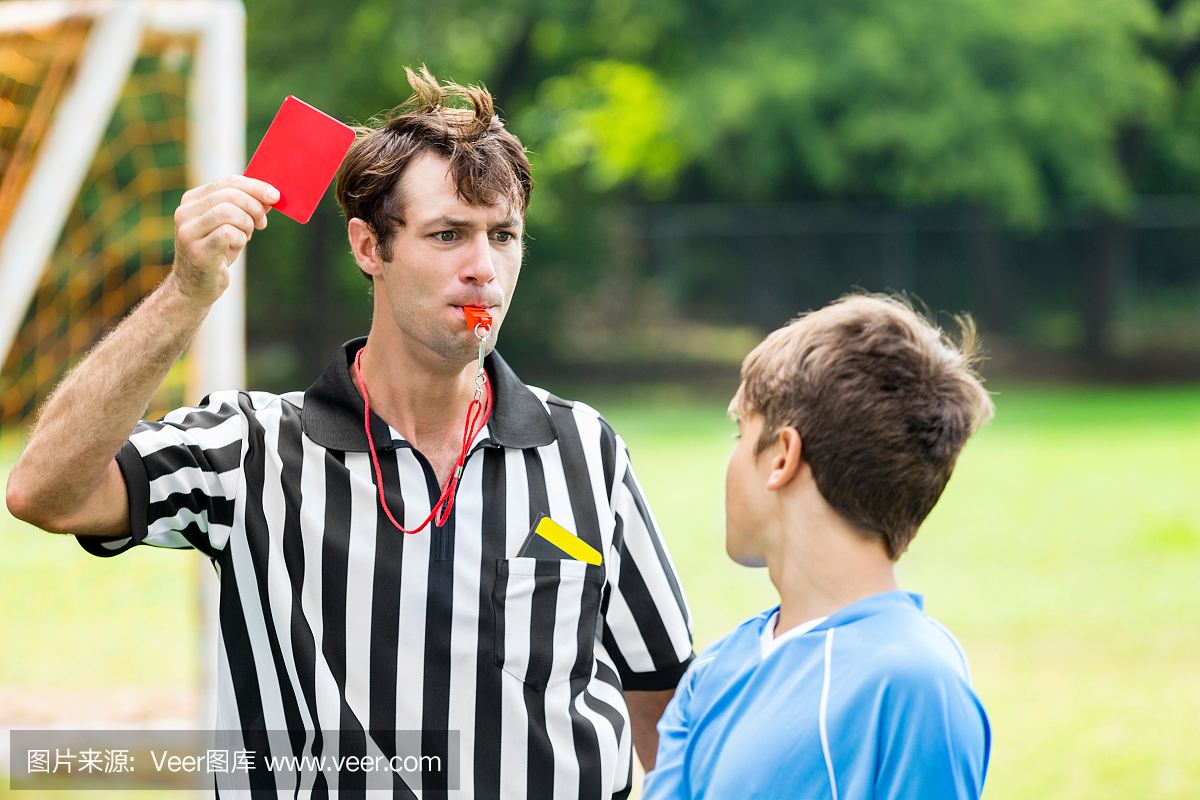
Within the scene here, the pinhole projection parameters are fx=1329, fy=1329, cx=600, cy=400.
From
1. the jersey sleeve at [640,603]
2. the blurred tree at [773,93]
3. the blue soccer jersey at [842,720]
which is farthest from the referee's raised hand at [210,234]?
the blurred tree at [773,93]

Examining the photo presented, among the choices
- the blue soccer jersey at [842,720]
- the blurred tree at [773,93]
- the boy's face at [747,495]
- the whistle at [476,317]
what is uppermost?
the blurred tree at [773,93]

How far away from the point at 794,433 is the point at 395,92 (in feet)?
61.4

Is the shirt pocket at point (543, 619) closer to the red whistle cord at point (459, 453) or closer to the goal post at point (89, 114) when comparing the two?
the red whistle cord at point (459, 453)

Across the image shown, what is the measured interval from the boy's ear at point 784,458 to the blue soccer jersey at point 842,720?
19 cm

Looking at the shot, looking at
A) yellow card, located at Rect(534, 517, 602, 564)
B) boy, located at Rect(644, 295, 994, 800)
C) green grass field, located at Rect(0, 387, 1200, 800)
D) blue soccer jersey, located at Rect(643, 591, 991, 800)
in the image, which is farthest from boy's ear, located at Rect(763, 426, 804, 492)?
green grass field, located at Rect(0, 387, 1200, 800)

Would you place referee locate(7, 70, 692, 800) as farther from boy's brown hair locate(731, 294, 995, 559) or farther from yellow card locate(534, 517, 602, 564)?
boy's brown hair locate(731, 294, 995, 559)

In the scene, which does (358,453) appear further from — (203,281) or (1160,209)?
(1160,209)

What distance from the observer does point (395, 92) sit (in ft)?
64.4

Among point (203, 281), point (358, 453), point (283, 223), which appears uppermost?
point (283, 223)

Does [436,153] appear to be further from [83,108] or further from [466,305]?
[83,108]

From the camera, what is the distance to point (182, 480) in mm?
2059

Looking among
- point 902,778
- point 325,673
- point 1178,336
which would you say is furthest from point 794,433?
point 1178,336

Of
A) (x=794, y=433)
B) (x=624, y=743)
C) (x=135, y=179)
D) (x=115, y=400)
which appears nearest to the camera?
(x=794, y=433)

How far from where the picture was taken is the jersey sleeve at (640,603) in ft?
7.55
